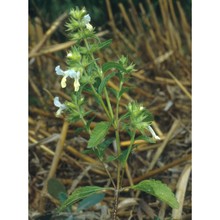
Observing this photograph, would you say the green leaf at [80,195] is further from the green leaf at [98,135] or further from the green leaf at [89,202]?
the green leaf at [89,202]

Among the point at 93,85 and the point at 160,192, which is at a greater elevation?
the point at 93,85

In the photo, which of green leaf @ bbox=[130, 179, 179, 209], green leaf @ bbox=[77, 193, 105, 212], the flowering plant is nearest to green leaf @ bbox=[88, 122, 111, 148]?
the flowering plant

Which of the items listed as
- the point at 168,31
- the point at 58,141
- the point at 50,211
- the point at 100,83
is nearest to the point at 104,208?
the point at 50,211

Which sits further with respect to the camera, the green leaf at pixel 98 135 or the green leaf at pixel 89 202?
the green leaf at pixel 89 202

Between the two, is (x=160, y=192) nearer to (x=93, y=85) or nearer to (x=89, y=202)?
(x=93, y=85)

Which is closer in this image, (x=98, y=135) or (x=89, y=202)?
(x=98, y=135)

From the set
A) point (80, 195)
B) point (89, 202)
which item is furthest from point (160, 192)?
point (89, 202)

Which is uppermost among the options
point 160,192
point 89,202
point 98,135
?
point 98,135

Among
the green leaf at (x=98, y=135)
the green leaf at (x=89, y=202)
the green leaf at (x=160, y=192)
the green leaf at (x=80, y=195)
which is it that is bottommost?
the green leaf at (x=89, y=202)

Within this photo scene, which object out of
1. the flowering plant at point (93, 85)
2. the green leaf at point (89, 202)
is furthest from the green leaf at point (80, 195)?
the green leaf at point (89, 202)

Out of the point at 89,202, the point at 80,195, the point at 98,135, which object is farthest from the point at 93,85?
the point at 89,202

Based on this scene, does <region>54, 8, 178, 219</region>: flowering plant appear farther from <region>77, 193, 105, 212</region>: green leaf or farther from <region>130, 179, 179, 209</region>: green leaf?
<region>77, 193, 105, 212</region>: green leaf

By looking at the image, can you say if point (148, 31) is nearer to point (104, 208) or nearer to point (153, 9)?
point (153, 9)
